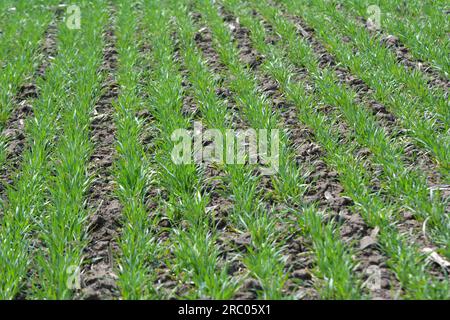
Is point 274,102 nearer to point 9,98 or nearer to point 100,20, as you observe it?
point 9,98

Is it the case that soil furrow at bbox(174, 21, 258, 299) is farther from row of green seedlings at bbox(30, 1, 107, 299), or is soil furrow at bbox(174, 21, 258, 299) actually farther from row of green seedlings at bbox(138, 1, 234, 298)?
row of green seedlings at bbox(30, 1, 107, 299)

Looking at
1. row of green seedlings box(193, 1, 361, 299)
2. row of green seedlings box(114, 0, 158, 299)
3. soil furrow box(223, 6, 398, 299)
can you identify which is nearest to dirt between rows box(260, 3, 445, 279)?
soil furrow box(223, 6, 398, 299)

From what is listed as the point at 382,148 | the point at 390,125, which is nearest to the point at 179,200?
the point at 382,148

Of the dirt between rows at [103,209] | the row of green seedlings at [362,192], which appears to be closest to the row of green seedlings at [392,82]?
the row of green seedlings at [362,192]

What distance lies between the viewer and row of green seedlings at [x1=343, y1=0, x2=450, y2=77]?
619 centimetres

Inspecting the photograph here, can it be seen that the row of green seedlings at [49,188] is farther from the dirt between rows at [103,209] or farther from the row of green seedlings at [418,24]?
the row of green seedlings at [418,24]

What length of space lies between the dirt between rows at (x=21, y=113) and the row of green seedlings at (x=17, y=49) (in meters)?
0.04

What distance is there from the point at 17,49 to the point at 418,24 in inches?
143

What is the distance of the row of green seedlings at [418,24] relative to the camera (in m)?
6.19

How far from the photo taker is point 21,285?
3553 millimetres

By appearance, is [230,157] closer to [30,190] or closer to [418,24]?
[30,190]

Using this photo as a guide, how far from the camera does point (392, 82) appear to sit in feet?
18.5

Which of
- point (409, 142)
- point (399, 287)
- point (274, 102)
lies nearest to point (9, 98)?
point (274, 102)
